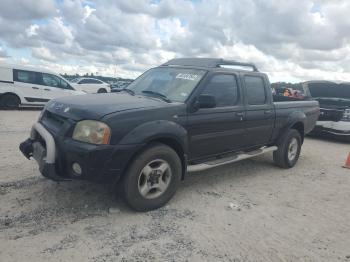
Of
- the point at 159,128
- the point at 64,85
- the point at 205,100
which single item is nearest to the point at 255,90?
the point at 205,100

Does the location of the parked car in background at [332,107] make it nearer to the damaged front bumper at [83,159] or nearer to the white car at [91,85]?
the damaged front bumper at [83,159]

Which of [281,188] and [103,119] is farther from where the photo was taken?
[281,188]

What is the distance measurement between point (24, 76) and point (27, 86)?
42 centimetres

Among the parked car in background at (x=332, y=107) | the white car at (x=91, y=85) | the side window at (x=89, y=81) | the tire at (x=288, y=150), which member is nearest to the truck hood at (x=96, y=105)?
the tire at (x=288, y=150)

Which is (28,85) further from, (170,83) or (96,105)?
(96,105)

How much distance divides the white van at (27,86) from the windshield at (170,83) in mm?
10659

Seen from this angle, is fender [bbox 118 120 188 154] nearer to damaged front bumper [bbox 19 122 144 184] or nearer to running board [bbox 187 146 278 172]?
damaged front bumper [bbox 19 122 144 184]

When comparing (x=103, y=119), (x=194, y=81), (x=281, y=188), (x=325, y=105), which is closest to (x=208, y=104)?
(x=194, y=81)

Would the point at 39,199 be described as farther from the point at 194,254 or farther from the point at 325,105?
the point at 325,105

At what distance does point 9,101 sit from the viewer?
586 inches

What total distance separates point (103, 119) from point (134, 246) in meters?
1.38

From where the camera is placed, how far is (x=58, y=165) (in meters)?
4.19

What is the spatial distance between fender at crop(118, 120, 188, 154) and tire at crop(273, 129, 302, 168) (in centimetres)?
291

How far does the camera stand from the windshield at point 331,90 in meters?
11.9
